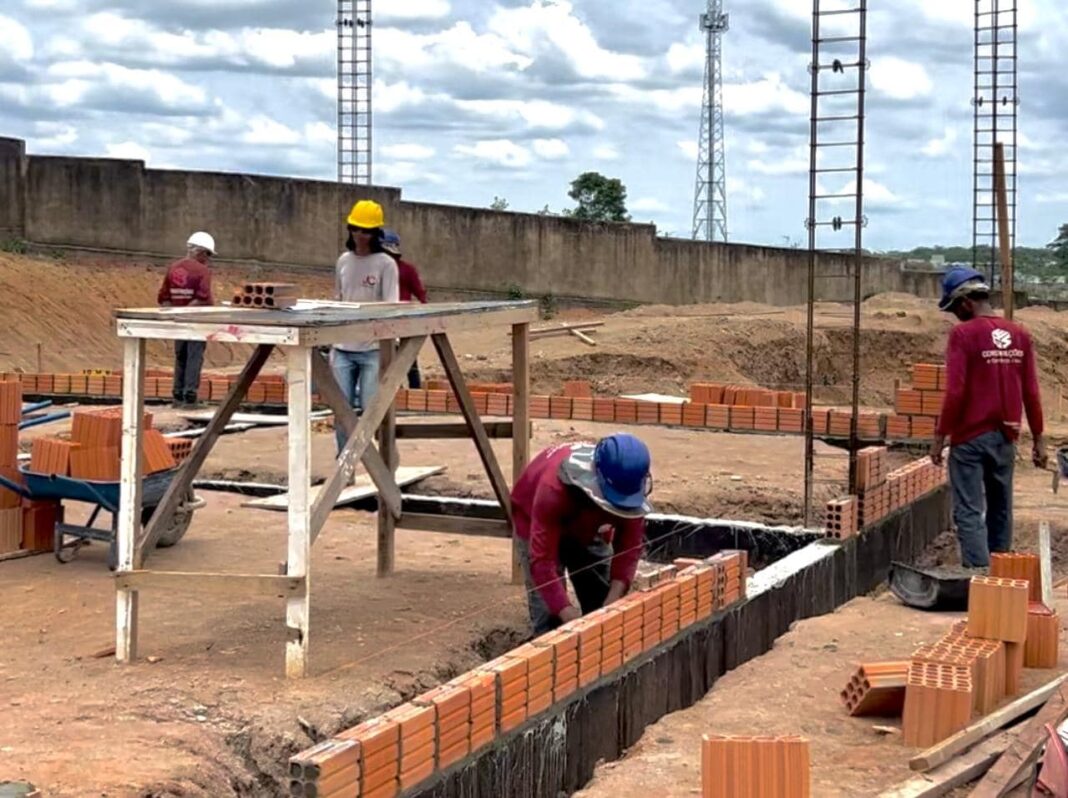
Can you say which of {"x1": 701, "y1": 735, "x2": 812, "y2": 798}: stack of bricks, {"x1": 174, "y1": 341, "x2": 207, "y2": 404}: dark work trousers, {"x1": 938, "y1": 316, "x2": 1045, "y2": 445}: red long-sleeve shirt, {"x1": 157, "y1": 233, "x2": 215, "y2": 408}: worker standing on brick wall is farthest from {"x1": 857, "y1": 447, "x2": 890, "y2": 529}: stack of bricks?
{"x1": 174, "y1": 341, "x2": 207, "y2": 404}: dark work trousers

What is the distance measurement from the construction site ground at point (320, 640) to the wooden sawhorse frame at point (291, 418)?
12.5 inches

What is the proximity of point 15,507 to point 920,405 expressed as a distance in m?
7.43

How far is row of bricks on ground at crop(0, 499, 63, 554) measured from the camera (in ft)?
24.2

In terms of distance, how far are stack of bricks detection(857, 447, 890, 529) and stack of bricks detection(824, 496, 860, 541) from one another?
0.50 feet

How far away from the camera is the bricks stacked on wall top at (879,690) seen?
16.4 ft

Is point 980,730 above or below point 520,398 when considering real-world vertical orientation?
below

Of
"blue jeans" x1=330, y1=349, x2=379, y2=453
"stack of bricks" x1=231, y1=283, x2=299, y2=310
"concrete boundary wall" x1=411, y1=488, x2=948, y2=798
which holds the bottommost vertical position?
"concrete boundary wall" x1=411, y1=488, x2=948, y2=798

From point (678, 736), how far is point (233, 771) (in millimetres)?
1590

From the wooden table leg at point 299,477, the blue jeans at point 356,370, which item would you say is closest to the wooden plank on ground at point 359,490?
the blue jeans at point 356,370

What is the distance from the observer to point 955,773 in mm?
4332

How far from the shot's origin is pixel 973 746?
15.0 feet

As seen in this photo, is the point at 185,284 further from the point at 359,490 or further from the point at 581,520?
the point at 581,520

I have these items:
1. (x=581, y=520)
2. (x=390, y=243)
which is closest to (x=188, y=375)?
(x=390, y=243)

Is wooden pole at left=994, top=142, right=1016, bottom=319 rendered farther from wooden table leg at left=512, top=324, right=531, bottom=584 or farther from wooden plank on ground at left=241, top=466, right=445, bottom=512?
wooden plank on ground at left=241, top=466, right=445, bottom=512
